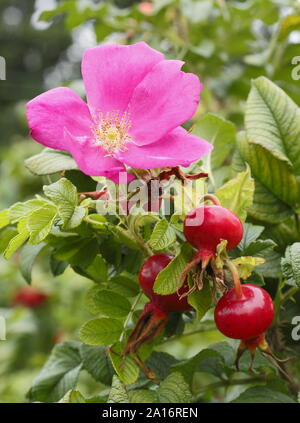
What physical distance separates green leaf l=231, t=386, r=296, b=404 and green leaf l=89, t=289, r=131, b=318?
19 centimetres

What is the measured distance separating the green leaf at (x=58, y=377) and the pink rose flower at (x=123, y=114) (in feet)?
1.29

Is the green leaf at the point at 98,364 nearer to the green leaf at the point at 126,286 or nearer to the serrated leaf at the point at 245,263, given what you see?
the green leaf at the point at 126,286

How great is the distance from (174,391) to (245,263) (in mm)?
200

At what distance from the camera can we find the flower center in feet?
2.33

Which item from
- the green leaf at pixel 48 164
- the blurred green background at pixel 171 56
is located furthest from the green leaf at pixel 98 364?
the blurred green background at pixel 171 56

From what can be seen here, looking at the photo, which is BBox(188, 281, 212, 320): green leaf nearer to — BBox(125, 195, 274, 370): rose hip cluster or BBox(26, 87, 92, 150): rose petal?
BBox(125, 195, 274, 370): rose hip cluster

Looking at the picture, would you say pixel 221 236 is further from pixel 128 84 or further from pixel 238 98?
pixel 238 98

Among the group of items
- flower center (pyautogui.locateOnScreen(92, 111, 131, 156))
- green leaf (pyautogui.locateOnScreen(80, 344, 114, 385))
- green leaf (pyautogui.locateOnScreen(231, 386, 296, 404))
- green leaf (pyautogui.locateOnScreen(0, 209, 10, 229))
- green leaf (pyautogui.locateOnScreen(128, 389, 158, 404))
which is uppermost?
flower center (pyautogui.locateOnScreen(92, 111, 131, 156))

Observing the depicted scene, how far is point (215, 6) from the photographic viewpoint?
1.67m

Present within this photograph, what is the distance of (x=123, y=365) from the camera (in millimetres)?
707

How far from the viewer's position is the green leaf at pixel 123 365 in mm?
697

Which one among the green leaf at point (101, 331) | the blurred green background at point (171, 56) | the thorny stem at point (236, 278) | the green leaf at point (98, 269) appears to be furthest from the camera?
the blurred green background at point (171, 56)

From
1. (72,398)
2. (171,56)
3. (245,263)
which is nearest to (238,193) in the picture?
(245,263)

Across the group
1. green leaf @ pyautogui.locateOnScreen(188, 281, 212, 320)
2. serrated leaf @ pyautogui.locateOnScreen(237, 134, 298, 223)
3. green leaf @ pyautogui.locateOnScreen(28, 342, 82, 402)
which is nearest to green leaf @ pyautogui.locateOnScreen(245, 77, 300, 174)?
serrated leaf @ pyautogui.locateOnScreen(237, 134, 298, 223)
